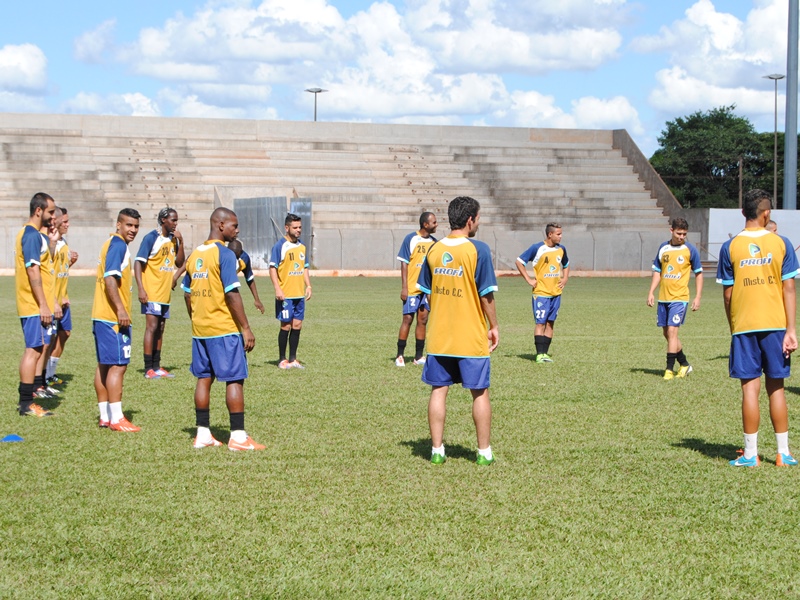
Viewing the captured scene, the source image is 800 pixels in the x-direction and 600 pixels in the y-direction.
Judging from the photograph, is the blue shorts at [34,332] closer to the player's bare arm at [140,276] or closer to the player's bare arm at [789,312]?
the player's bare arm at [140,276]

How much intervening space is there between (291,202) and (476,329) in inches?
1356

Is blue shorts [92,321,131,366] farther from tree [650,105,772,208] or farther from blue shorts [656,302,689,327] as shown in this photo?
tree [650,105,772,208]

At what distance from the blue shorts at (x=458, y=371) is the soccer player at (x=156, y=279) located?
506 cm

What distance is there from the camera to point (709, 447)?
25.7ft

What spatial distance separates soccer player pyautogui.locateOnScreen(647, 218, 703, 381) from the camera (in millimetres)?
11883

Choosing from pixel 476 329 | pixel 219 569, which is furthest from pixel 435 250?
pixel 219 569

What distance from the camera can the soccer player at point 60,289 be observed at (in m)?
10.3

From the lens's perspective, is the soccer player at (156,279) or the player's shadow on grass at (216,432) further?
the soccer player at (156,279)

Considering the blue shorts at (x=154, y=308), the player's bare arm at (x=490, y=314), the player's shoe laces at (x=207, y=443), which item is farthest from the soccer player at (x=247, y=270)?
the player's bare arm at (x=490, y=314)

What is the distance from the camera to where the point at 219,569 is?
4941 millimetres

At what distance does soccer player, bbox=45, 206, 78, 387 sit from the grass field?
0.37m

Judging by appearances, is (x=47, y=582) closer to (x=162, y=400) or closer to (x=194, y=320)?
(x=194, y=320)

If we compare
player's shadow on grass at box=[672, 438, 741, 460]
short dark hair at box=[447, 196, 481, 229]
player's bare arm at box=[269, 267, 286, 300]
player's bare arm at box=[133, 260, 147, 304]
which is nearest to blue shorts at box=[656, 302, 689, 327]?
player's shadow on grass at box=[672, 438, 741, 460]

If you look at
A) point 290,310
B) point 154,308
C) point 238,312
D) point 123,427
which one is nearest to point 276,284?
point 290,310
